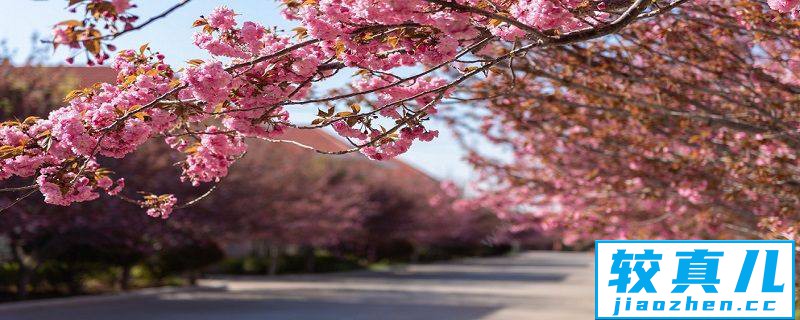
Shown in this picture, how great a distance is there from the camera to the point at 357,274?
41.3m

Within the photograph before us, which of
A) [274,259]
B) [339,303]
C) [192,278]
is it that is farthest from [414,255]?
[339,303]

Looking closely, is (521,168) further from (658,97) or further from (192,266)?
(192,266)

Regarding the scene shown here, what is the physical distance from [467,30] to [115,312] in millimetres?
16302

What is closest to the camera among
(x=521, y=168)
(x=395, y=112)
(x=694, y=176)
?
(x=395, y=112)

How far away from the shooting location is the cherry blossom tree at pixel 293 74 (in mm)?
5195

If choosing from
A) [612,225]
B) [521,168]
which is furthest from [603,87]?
[612,225]

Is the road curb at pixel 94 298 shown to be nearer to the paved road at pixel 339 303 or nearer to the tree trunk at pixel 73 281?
the paved road at pixel 339 303

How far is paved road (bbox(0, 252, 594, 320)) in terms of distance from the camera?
768 inches

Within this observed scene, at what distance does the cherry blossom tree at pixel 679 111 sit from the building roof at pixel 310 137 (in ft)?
5.19

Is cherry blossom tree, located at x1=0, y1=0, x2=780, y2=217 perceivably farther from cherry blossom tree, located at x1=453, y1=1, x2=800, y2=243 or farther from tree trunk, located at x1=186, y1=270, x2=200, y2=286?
tree trunk, located at x1=186, y1=270, x2=200, y2=286

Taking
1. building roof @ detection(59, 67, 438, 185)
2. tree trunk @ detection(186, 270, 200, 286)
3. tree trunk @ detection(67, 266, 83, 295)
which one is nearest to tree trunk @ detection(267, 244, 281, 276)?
building roof @ detection(59, 67, 438, 185)

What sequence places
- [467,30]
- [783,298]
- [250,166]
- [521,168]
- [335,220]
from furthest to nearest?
[335,220], [250,166], [521,168], [783,298], [467,30]

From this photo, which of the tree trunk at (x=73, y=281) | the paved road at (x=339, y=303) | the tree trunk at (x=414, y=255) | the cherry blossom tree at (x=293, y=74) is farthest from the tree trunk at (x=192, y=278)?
the tree trunk at (x=414, y=255)

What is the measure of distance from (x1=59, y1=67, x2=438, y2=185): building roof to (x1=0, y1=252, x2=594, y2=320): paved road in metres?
3.53
